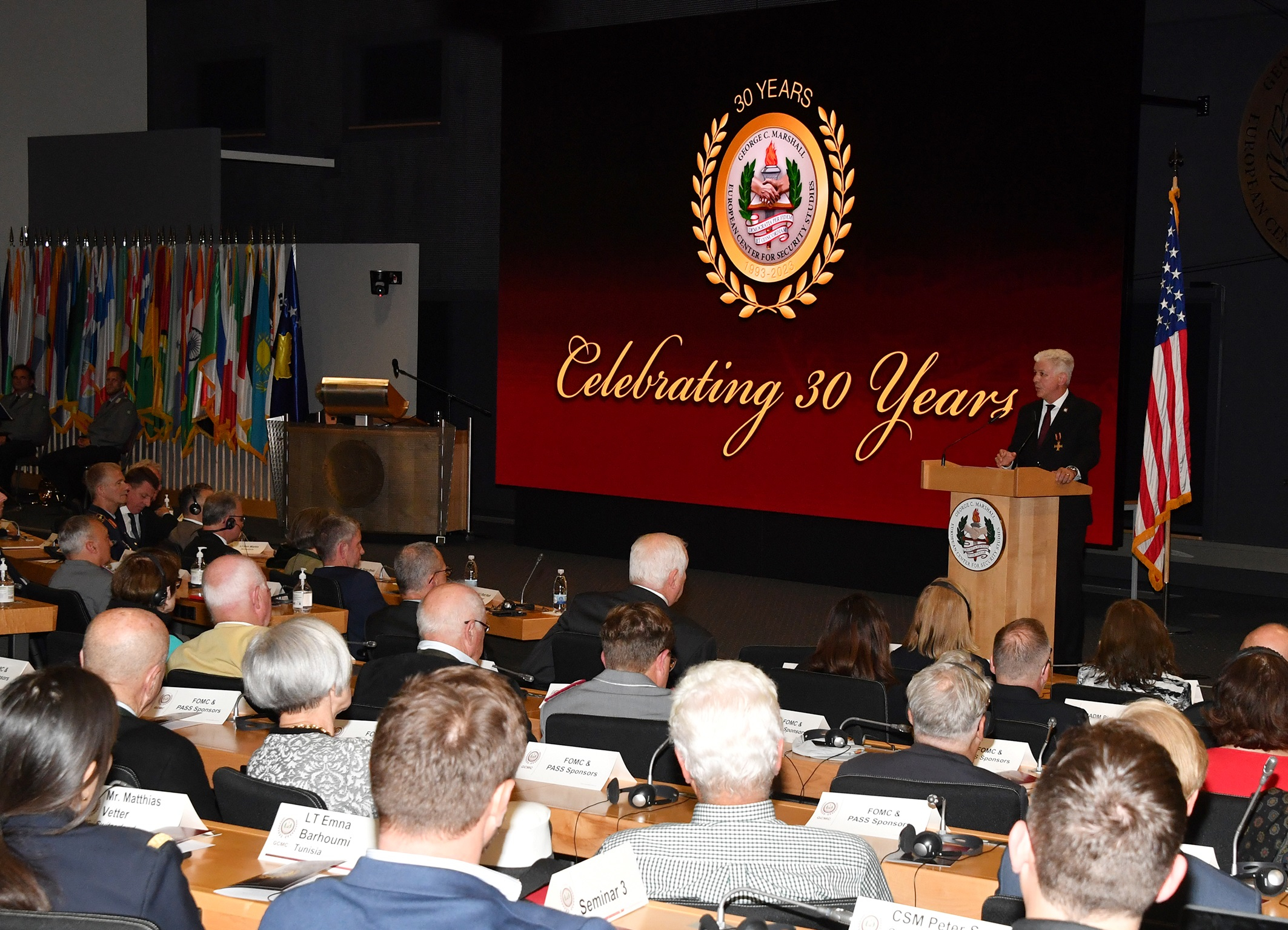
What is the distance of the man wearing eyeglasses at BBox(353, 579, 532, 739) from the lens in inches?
161

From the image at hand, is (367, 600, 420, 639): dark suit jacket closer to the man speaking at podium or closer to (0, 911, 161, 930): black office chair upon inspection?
the man speaking at podium

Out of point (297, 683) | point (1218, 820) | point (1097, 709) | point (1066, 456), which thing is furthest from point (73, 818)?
point (1066, 456)

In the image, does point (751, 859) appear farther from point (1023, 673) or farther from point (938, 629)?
point (938, 629)

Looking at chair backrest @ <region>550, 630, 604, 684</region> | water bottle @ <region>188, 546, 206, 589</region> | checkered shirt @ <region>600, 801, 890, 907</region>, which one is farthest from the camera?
water bottle @ <region>188, 546, 206, 589</region>

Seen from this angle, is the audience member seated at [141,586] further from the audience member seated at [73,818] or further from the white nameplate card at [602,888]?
the white nameplate card at [602,888]

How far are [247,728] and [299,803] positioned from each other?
1.09m

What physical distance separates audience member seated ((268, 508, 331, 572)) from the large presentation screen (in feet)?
14.4

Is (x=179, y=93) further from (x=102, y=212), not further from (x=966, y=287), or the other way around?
(x=966, y=287)

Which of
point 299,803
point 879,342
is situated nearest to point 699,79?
point 879,342

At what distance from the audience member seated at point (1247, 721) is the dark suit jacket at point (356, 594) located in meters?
3.77

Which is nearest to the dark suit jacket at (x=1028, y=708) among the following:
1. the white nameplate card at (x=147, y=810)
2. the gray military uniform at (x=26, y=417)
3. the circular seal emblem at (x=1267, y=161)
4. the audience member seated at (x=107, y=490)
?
the white nameplate card at (x=147, y=810)

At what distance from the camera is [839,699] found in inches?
173

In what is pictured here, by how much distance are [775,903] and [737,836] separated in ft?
1.54

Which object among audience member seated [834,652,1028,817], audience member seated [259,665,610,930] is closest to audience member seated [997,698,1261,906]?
audience member seated [834,652,1028,817]
